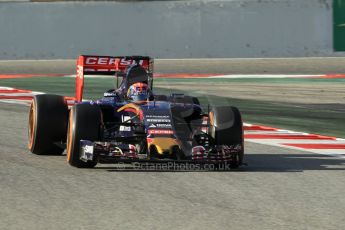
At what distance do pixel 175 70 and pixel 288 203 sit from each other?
1604 centimetres

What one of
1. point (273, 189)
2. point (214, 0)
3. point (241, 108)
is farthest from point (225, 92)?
point (273, 189)

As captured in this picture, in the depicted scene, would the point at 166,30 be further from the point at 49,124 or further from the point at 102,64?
the point at 49,124

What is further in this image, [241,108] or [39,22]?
[39,22]

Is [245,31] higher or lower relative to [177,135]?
higher

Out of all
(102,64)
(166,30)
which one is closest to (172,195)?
(102,64)

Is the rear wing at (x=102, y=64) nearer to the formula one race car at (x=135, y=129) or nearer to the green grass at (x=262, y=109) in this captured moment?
the formula one race car at (x=135, y=129)

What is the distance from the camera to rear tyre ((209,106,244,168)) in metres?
10.4

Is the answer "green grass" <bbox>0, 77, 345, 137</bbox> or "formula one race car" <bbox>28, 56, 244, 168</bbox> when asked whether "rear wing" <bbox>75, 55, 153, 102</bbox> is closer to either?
"formula one race car" <bbox>28, 56, 244, 168</bbox>

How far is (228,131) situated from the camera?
34.3 ft

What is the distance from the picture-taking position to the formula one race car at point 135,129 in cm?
1010

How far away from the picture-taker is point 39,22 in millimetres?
25875

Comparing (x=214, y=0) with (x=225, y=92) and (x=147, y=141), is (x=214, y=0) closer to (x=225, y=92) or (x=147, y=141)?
(x=225, y=92)

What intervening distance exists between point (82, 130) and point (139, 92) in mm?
1186

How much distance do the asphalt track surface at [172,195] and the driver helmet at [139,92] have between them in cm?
96
